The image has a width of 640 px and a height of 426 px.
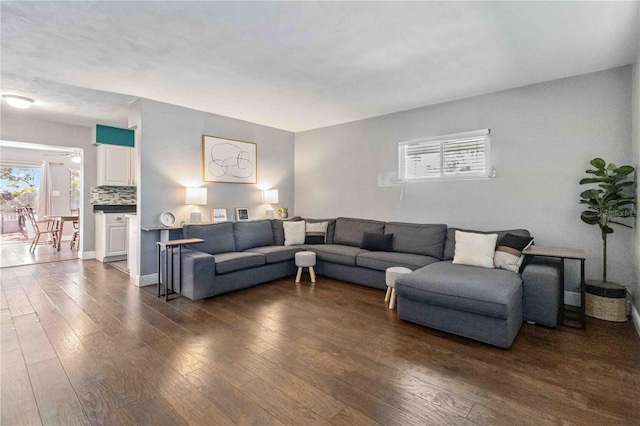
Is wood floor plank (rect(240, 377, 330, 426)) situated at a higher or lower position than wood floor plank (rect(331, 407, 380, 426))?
higher

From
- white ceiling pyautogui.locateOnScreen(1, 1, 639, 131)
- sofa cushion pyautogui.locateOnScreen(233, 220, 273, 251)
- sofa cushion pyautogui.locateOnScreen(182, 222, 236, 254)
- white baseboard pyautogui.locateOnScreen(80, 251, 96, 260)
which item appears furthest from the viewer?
white baseboard pyautogui.locateOnScreen(80, 251, 96, 260)

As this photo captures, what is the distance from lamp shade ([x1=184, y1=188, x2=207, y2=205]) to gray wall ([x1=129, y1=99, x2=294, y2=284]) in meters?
0.16

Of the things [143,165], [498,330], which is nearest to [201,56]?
[143,165]

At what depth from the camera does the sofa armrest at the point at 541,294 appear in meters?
2.73

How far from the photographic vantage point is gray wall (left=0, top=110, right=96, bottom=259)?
5070 millimetres

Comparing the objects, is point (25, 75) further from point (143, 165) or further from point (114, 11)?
point (114, 11)

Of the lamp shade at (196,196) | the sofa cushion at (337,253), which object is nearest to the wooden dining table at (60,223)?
the lamp shade at (196,196)

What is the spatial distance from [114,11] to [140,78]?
1.33m

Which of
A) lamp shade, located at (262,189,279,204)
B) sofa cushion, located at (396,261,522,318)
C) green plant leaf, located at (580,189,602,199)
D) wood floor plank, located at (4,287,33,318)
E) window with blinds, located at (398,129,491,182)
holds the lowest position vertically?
wood floor plank, located at (4,287,33,318)

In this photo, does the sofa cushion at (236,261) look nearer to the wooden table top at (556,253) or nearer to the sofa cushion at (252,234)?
the sofa cushion at (252,234)

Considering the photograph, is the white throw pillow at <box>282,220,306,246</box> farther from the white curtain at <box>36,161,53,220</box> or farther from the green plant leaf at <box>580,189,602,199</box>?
the white curtain at <box>36,161,53,220</box>

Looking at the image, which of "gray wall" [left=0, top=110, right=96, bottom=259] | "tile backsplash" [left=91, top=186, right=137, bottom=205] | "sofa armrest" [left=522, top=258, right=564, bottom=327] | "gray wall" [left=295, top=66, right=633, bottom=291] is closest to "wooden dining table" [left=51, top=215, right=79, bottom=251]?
"gray wall" [left=0, top=110, right=96, bottom=259]

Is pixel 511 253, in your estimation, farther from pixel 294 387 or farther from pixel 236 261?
pixel 236 261

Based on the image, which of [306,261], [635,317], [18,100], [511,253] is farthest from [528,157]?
[18,100]
